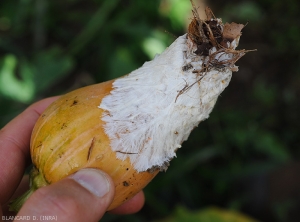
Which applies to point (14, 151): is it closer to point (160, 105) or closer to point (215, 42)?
point (160, 105)

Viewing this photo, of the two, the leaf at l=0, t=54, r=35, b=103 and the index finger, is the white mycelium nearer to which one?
the index finger

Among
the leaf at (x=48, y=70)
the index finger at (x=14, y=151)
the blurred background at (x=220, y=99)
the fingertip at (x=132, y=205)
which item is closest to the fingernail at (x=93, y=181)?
the index finger at (x=14, y=151)

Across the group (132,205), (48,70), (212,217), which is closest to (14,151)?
(132,205)

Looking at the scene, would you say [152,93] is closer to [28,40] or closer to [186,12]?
[186,12]

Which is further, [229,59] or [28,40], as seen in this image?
[28,40]

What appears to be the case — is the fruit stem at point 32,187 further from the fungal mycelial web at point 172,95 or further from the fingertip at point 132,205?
the fingertip at point 132,205

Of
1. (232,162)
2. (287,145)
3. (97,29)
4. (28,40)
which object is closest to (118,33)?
(97,29)
